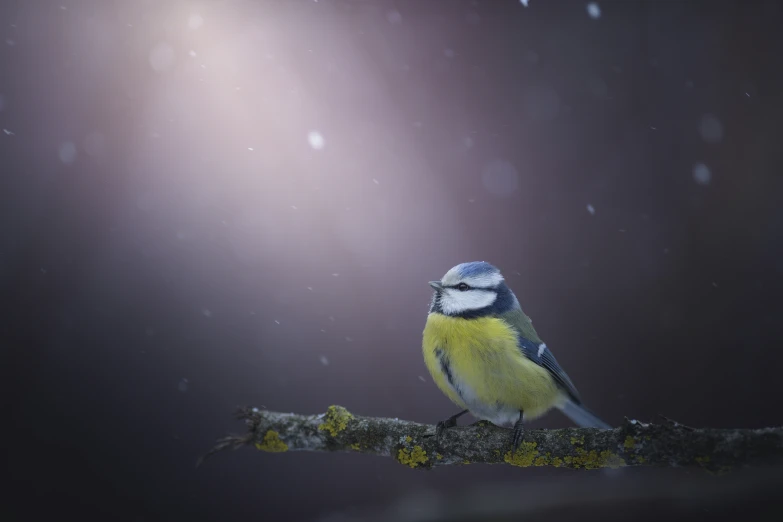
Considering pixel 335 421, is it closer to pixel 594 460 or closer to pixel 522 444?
pixel 522 444

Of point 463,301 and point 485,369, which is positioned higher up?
point 463,301

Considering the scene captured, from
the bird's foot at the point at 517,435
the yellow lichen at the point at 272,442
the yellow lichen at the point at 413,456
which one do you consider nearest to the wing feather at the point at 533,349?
the bird's foot at the point at 517,435

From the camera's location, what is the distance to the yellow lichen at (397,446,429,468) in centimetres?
114

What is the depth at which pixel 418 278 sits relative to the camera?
2.14 meters

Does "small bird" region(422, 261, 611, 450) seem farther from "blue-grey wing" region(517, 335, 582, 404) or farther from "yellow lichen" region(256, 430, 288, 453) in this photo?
"yellow lichen" region(256, 430, 288, 453)

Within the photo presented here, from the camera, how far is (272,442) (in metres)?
1.19

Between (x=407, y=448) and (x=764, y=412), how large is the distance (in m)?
1.57

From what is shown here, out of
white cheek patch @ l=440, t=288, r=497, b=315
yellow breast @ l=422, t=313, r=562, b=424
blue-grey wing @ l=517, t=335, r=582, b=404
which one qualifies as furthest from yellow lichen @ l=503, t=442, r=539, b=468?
white cheek patch @ l=440, t=288, r=497, b=315

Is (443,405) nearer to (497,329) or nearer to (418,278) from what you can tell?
(418,278)

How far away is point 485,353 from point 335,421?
388 millimetres

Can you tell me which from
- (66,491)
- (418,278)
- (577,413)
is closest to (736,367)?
(577,413)

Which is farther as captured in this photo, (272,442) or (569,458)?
(272,442)

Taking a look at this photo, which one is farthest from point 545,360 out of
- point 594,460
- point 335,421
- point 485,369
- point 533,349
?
point 335,421

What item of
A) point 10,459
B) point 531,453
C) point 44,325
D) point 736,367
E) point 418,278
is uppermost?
point 44,325
